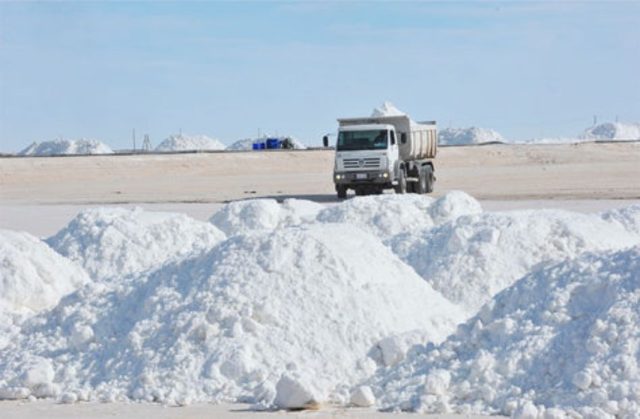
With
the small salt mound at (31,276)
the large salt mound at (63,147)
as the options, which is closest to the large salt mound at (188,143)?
the large salt mound at (63,147)

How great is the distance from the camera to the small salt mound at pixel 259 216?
21688mm

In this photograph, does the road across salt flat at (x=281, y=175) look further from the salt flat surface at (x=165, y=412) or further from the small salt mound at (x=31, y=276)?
the salt flat surface at (x=165, y=412)

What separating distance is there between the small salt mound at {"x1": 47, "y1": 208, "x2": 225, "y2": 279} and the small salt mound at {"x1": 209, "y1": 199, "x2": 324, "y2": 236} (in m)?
2.12

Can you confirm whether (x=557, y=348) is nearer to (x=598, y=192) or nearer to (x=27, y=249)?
(x=27, y=249)

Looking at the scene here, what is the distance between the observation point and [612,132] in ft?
Answer: 428

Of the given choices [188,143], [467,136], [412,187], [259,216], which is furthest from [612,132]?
[259,216]

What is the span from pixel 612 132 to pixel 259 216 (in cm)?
11309

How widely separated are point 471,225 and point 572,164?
53.2 m

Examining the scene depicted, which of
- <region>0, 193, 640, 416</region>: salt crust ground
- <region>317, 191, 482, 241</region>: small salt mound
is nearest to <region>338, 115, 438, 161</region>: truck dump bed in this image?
<region>317, 191, 482, 241</region>: small salt mound

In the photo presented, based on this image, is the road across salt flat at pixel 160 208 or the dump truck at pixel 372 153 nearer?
the road across salt flat at pixel 160 208

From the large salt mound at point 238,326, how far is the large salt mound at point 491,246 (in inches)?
65.3

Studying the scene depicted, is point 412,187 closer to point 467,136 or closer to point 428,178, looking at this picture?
point 428,178

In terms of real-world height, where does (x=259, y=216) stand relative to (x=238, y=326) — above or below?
above

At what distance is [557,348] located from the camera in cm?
1025
